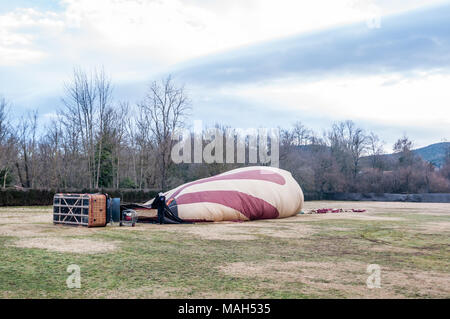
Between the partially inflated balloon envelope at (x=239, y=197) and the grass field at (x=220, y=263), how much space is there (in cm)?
326

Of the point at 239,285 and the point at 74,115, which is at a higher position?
the point at 74,115

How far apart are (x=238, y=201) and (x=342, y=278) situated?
376 inches

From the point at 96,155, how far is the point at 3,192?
420 inches

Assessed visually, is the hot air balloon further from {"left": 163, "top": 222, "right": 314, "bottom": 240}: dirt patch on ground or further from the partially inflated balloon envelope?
{"left": 163, "top": 222, "right": 314, "bottom": 240}: dirt patch on ground

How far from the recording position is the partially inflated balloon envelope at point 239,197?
1452 centimetres

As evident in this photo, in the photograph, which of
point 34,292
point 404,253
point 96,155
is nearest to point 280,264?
point 404,253

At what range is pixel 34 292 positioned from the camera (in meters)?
4.77

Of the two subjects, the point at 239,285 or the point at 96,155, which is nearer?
the point at 239,285

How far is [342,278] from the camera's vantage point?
5.74 meters
